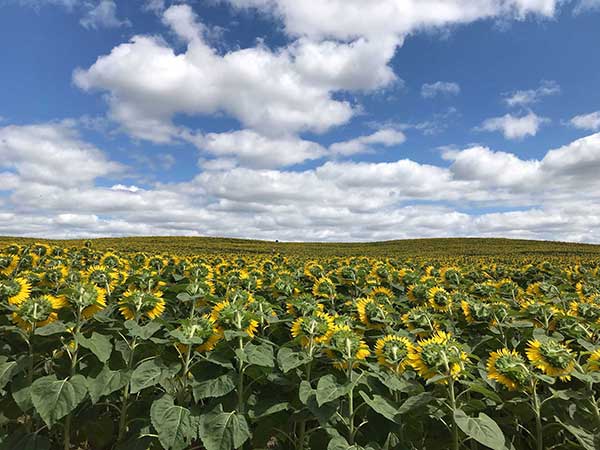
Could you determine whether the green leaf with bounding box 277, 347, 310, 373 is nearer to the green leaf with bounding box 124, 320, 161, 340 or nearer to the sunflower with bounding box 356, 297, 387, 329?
the green leaf with bounding box 124, 320, 161, 340

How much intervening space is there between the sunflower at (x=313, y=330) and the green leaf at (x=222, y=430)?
828 millimetres

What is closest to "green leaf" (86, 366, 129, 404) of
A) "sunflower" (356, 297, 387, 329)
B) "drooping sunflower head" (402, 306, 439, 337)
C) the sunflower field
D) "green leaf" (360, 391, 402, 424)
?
the sunflower field

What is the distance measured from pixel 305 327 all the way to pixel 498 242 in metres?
66.5

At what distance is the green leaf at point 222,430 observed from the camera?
3061 mm

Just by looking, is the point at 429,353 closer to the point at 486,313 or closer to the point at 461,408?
the point at 461,408

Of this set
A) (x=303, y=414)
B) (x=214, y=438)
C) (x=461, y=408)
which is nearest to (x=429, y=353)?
(x=461, y=408)

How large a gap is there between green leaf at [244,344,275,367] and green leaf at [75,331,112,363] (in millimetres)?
1165

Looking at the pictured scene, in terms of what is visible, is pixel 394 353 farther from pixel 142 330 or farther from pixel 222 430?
pixel 142 330

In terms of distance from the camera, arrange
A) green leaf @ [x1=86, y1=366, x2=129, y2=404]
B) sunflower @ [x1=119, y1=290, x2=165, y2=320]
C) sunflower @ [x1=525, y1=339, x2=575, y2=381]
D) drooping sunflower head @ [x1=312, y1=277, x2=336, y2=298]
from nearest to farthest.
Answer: sunflower @ [x1=525, y1=339, x2=575, y2=381] < green leaf @ [x1=86, y1=366, x2=129, y2=404] < sunflower @ [x1=119, y1=290, x2=165, y2=320] < drooping sunflower head @ [x1=312, y1=277, x2=336, y2=298]

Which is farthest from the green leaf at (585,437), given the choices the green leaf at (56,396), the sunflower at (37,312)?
the sunflower at (37,312)

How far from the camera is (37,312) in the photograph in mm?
3643

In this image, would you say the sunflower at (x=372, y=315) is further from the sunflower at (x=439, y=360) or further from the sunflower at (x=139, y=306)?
the sunflower at (x=139, y=306)

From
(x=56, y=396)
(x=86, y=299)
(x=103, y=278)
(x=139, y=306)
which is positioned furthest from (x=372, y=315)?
(x=103, y=278)

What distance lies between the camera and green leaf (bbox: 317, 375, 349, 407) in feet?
9.54
